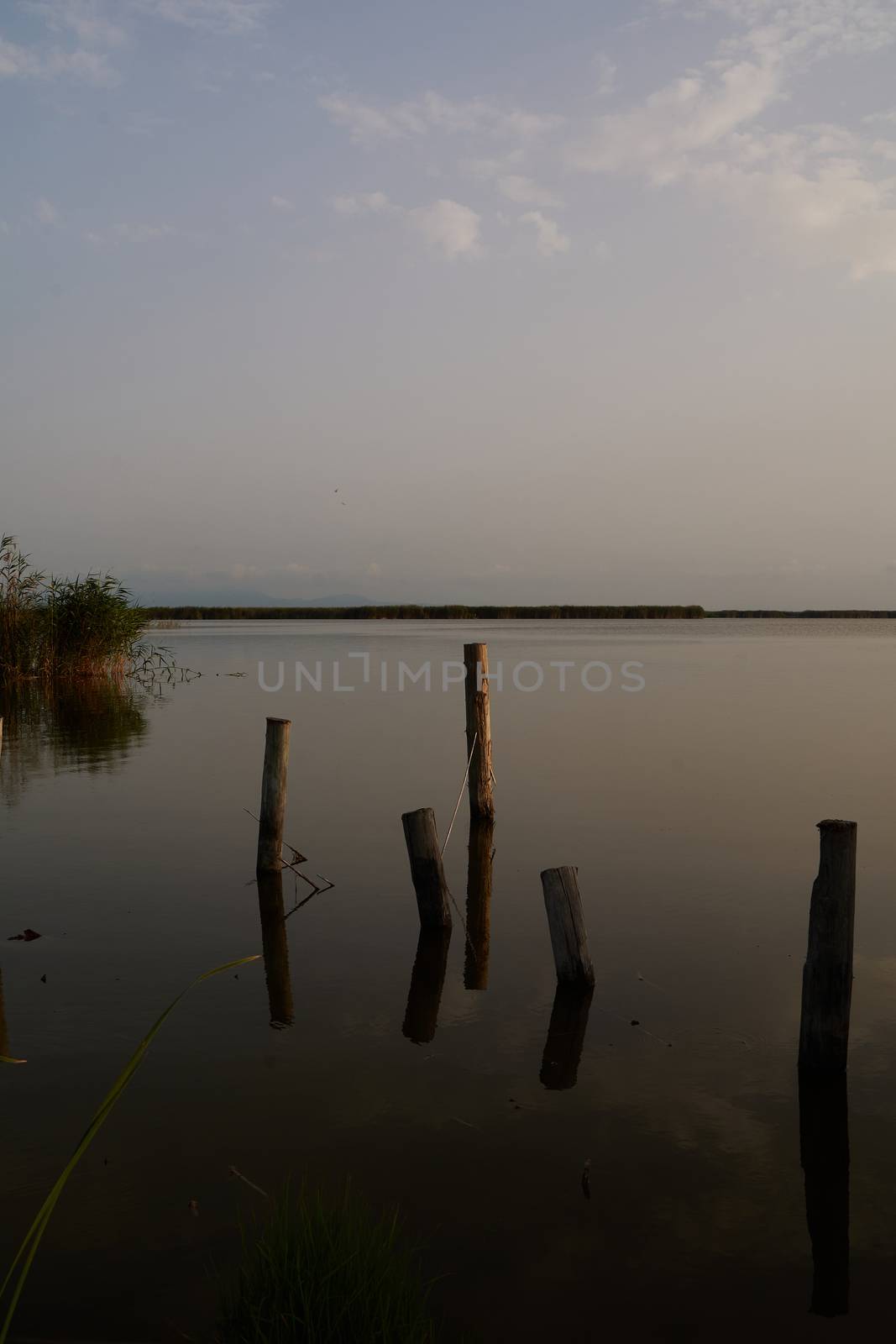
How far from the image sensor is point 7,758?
22078 mm

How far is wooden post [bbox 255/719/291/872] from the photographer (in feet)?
41.1

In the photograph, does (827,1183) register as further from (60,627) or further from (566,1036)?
(60,627)

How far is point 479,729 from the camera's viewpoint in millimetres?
15406

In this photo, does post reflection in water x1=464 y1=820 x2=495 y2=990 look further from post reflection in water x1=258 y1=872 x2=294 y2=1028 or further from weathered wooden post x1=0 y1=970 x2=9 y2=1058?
weathered wooden post x1=0 y1=970 x2=9 y2=1058

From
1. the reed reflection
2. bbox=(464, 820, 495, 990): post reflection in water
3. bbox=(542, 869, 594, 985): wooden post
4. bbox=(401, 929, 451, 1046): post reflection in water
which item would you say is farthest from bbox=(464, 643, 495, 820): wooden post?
the reed reflection

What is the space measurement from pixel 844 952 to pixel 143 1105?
4761mm

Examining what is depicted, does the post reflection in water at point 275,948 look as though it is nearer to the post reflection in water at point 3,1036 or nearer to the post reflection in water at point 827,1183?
the post reflection in water at point 3,1036

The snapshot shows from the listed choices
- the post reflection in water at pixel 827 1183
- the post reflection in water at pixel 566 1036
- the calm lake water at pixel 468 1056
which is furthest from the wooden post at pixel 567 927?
the post reflection in water at pixel 827 1183

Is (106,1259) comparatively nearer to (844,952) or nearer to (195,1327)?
(195,1327)

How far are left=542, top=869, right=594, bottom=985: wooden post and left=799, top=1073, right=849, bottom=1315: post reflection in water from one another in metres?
2.03

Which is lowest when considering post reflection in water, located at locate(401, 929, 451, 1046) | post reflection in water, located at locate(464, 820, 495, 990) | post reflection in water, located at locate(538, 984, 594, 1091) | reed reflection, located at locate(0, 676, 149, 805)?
post reflection in water, located at locate(464, 820, 495, 990)

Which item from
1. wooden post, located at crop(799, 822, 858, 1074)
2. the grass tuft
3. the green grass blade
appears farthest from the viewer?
wooden post, located at crop(799, 822, 858, 1074)

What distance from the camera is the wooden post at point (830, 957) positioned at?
6898 millimetres

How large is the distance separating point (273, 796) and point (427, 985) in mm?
4227
